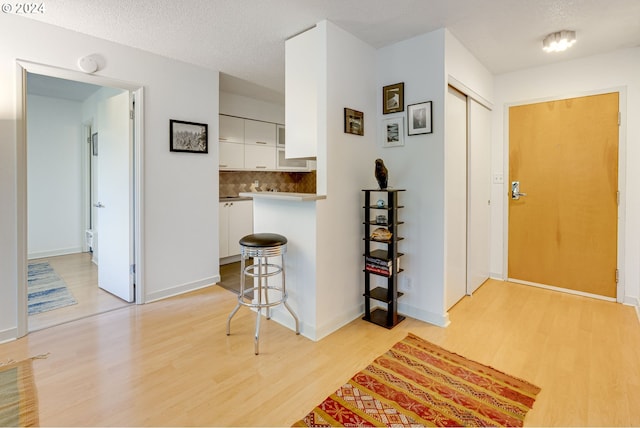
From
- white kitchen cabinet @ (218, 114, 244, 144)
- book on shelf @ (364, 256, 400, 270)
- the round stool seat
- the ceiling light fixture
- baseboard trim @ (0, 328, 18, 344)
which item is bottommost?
baseboard trim @ (0, 328, 18, 344)

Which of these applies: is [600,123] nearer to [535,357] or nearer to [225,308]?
[535,357]

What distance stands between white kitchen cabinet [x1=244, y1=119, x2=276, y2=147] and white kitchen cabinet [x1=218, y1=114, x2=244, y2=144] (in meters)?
0.09

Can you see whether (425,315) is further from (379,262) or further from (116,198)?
(116,198)

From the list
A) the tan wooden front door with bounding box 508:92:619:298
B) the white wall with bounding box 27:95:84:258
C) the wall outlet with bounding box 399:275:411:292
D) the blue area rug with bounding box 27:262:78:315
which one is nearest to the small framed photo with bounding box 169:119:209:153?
the blue area rug with bounding box 27:262:78:315

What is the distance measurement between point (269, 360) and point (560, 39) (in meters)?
3.40

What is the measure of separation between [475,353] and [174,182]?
304cm

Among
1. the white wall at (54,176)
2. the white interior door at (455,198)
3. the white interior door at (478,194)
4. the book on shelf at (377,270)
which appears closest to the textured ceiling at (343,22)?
the white interior door at (455,198)

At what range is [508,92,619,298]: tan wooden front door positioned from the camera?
10.3 ft

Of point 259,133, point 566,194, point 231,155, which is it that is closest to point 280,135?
point 259,133

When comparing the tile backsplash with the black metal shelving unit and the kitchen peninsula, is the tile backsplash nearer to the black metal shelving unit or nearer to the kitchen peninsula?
the kitchen peninsula

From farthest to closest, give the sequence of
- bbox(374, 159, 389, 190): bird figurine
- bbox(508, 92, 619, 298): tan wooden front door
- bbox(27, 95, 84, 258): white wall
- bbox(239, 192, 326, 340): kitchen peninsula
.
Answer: bbox(27, 95, 84, 258): white wall
bbox(508, 92, 619, 298): tan wooden front door
bbox(374, 159, 389, 190): bird figurine
bbox(239, 192, 326, 340): kitchen peninsula

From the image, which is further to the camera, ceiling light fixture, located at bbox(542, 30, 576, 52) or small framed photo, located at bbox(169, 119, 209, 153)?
small framed photo, located at bbox(169, 119, 209, 153)

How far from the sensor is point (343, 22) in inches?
96.7

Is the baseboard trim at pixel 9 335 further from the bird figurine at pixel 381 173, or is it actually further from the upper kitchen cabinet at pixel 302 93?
the bird figurine at pixel 381 173
